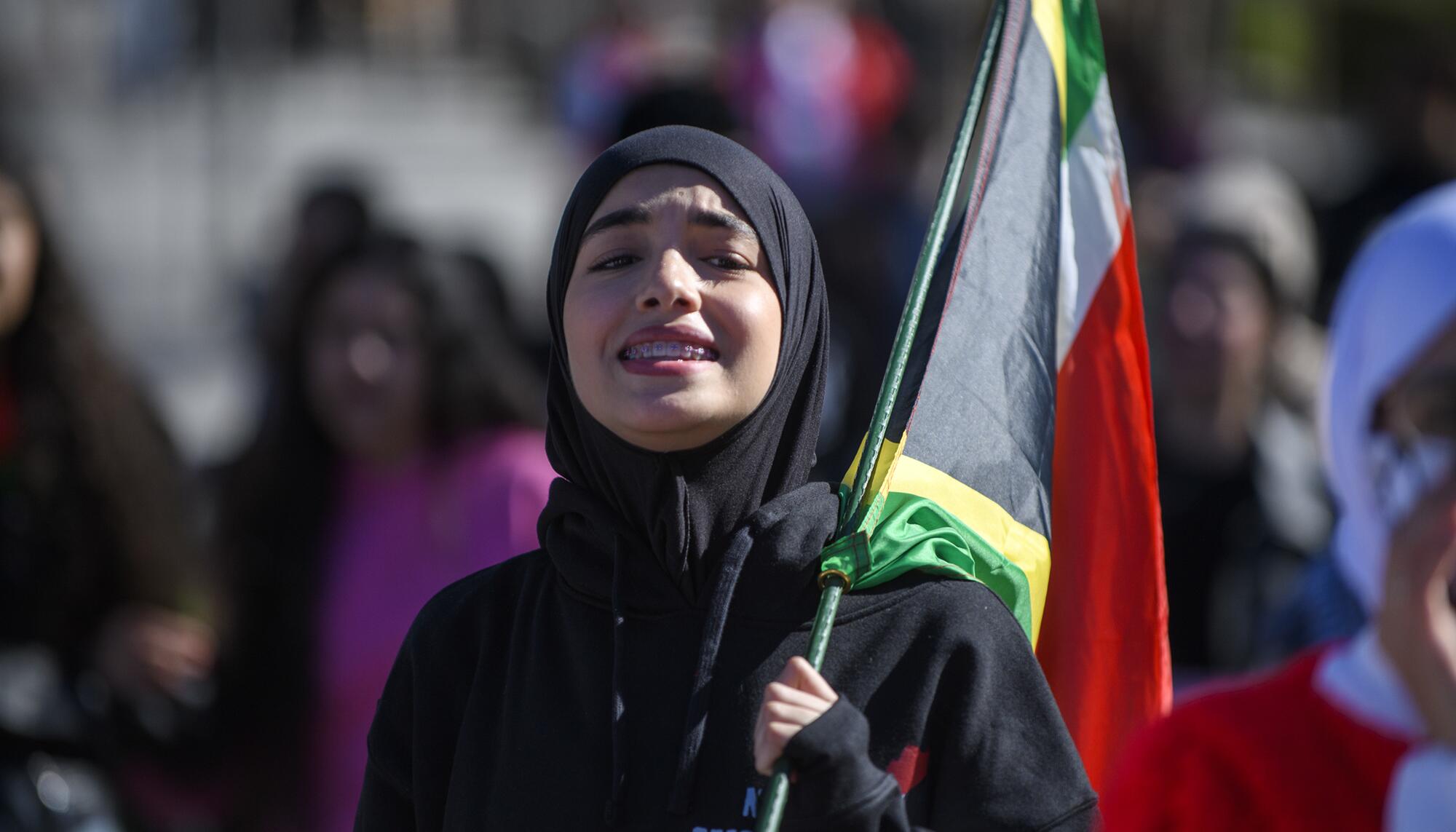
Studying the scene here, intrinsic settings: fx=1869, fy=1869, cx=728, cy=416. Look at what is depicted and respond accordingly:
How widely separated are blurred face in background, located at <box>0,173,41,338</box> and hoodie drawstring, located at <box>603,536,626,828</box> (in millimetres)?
2693

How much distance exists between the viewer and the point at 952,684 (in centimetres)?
218

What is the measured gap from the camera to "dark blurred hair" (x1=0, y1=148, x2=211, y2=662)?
4.27 m

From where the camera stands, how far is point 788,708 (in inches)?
80.2

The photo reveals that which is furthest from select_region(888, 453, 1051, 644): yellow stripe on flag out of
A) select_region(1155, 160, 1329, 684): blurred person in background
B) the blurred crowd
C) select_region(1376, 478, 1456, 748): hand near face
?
select_region(1155, 160, 1329, 684): blurred person in background

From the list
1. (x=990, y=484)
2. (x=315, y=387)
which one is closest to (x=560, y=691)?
(x=990, y=484)

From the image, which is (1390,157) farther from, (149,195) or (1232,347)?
(149,195)

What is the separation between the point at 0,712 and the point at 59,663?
19cm

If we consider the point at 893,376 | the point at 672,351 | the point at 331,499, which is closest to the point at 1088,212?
the point at 893,376

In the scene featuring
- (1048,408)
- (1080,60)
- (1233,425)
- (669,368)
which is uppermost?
(1080,60)

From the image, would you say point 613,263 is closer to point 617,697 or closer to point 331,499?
point 617,697

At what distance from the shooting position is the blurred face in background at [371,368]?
13.4 ft

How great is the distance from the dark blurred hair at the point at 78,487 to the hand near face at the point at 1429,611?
319cm

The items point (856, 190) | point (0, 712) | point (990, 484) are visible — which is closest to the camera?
point (990, 484)

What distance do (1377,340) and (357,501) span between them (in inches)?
102
